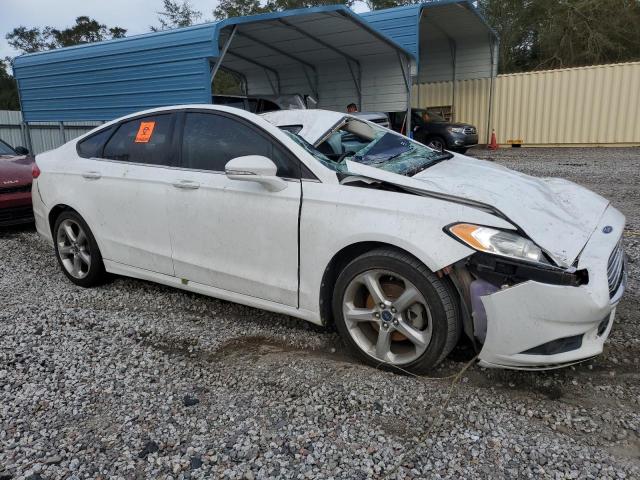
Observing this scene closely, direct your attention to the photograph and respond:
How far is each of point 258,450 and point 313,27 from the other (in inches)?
431

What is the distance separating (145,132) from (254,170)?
1429 mm

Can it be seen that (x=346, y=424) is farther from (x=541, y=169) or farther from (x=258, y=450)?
(x=541, y=169)

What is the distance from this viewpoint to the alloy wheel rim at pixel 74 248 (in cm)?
447

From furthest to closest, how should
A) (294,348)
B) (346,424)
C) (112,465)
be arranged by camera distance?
(294,348) → (346,424) → (112,465)

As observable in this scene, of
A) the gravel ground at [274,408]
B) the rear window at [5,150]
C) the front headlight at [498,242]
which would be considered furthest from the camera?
the rear window at [5,150]

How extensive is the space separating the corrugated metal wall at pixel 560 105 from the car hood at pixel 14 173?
17.1 metres

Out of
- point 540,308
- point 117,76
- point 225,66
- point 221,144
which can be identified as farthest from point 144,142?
point 225,66

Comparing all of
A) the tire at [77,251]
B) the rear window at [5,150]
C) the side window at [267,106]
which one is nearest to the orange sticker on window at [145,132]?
the tire at [77,251]

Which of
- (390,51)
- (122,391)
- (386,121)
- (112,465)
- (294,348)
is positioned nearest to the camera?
(112,465)

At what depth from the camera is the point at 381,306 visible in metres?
2.86

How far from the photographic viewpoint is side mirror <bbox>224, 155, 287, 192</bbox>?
121 inches

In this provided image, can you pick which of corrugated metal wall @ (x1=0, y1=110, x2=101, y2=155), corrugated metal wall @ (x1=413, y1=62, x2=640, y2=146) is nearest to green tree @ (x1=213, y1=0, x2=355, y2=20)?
corrugated metal wall @ (x1=413, y1=62, x2=640, y2=146)

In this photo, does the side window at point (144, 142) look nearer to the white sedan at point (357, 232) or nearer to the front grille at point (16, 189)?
the white sedan at point (357, 232)

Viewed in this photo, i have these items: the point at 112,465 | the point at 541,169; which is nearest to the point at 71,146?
the point at 112,465
